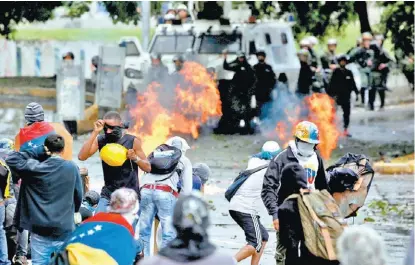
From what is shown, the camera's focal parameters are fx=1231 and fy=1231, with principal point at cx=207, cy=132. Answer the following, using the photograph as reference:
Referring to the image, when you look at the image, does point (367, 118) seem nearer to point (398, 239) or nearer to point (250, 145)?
point (250, 145)

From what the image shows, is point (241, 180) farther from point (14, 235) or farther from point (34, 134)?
point (14, 235)

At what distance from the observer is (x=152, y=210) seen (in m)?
10.8

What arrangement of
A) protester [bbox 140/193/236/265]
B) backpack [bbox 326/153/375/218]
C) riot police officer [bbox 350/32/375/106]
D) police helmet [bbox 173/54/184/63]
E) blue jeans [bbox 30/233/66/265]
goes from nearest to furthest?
protester [bbox 140/193/236/265], backpack [bbox 326/153/375/218], blue jeans [bbox 30/233/66/265], police helmet [bbox 173/54/184/63], riot police officer [bbox 350/32/375/106]

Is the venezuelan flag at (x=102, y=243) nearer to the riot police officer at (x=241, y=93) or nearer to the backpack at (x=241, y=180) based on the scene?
the backpack at (x=241, y=180)

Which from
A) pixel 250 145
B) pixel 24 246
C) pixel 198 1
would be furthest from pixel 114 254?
pixel 198 1

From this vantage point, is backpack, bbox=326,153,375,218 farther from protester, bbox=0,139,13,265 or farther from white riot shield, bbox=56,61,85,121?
white riot shield, bbox=56,61,85,121

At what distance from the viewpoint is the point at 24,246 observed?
10.6 m

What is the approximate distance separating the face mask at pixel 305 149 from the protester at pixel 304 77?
1495 centimetres

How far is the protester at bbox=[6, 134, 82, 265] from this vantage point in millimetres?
8859

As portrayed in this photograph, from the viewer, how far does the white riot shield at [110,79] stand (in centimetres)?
2477

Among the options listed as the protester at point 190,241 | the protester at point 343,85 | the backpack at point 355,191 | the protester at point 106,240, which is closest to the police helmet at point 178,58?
the protester at point 343,85

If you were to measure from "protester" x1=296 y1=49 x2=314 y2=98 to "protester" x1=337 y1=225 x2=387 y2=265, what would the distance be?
1845 cm

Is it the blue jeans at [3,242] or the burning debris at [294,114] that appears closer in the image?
the blue jeans at [3,242]

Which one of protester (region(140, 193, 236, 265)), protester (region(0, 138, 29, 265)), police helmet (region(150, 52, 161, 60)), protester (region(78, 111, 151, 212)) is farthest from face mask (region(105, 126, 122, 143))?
police helmet (region(150, 52, 161, 60))
